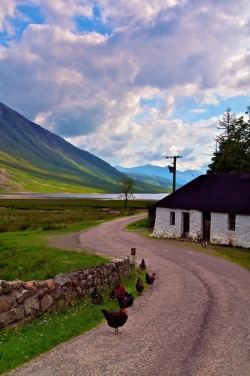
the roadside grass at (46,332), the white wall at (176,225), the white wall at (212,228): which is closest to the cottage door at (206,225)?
the white wall at (212,228)

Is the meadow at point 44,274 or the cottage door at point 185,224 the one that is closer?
the meadow at point 44,274

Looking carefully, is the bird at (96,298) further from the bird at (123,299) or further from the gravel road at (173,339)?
the gravel road at (173,339)

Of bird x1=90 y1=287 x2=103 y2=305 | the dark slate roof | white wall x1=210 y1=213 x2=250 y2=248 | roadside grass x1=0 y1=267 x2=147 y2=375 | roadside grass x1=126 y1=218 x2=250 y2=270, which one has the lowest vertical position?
roadside grass x1=0 y1=267 x2=147 y2=375

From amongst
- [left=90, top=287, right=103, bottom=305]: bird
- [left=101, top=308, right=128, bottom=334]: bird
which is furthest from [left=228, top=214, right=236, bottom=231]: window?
[left=101, top=308, right=128, bottom=334]: bird

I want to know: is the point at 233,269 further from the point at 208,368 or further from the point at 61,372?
the point at 61,372

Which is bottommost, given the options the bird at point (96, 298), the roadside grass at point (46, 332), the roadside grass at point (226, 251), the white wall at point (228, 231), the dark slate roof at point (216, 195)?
the roadside grass at point (46, 332)

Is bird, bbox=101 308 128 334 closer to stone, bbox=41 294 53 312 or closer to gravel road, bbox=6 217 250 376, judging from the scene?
gravel road, bbox=6 217 250 376

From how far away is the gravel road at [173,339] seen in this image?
32.3 feet

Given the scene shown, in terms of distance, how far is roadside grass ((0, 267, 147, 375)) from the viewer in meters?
10.4

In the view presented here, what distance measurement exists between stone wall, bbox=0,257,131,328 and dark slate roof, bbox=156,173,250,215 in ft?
76.4

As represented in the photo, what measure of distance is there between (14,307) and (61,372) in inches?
171

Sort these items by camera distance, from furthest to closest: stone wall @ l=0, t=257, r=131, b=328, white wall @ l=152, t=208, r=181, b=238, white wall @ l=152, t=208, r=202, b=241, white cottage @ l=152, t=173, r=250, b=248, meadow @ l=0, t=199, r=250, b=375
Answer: white wall @ l=152, t=208, r=181, b=238 → white wall @ l=152, t=208, r=202, b=241 → white cottage @ l=152, t=173, r=250, b=248 → stone wall @ l=0, t=257, r=131, b=328 → meadow @ l=0, t=199, r=250, b=375

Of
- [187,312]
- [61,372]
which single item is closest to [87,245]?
[187,312]

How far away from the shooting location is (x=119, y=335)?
12.4 m
